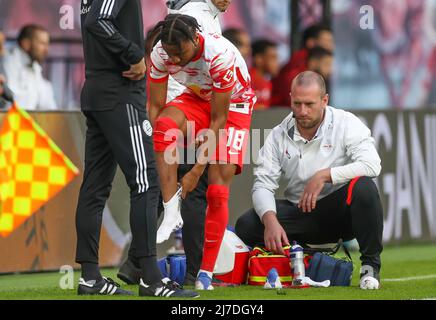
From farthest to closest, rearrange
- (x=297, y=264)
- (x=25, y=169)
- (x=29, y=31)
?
1. (x=29, y=31)
2. (x=25, y=169)
3. (x=297, y=264)

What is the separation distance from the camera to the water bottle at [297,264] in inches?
335

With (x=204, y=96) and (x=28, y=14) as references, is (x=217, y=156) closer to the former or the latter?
(x=204, y=96)

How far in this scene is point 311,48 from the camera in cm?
1425

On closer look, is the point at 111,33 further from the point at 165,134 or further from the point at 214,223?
the point at 214,223

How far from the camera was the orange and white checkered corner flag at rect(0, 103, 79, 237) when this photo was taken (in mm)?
10273

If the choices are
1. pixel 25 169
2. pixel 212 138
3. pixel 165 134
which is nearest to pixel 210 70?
pixel 212 138

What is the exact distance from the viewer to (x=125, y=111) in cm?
762

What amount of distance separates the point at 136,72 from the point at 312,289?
77.2 inches

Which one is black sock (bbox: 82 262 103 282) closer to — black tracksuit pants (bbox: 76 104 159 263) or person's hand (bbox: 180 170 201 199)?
black tracksuit pants (bbox: 76 104 159 263)

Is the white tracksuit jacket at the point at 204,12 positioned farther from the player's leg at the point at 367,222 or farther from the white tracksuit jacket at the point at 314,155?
the player's leg at the point at 367,222

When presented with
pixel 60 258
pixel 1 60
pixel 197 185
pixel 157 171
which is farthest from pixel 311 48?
pixel 157 171

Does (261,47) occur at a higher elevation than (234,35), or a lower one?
lower

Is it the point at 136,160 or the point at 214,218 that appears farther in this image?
the point at 214,218

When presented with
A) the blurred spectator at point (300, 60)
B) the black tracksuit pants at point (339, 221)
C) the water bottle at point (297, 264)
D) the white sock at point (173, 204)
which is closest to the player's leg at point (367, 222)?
the black tracksuit pants at point (339, 221)
